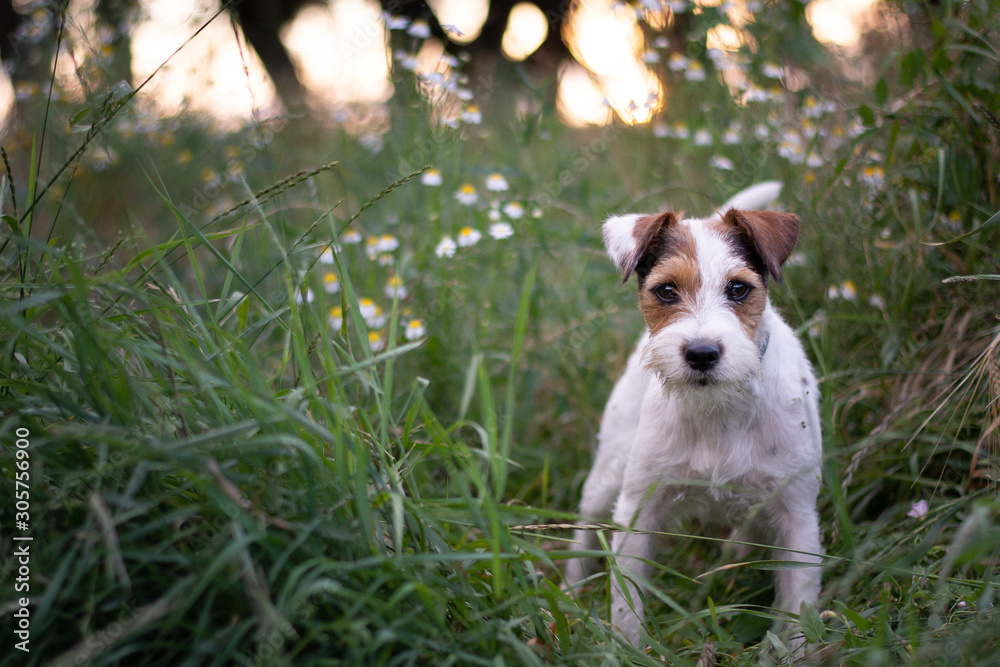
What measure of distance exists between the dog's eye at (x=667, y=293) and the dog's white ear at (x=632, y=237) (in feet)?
0.48

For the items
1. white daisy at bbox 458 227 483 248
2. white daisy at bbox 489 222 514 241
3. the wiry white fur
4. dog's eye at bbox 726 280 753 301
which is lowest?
dog's eye at bbox 726 280 753 301

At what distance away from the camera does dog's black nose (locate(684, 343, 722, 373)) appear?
234 centimetres

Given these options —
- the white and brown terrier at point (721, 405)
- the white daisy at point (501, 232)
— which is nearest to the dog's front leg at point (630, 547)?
the white and brown terrier at point (721, 405)

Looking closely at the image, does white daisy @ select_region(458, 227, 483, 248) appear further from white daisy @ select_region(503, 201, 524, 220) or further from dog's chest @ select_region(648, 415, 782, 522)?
dog's chest @ select_region(648, 415, 782, 522)

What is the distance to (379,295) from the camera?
405cm

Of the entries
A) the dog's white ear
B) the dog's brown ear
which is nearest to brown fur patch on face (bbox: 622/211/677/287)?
the dog's white ear

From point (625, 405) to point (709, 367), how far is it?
971mm

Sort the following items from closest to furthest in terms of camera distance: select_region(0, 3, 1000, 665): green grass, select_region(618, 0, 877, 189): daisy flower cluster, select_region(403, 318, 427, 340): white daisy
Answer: select_region(0, 3, 1000, 665): green grass
select_region(403, 318, 427, 340): white daisy
select_region(618, 0, 877, 189): daisy flower cluster

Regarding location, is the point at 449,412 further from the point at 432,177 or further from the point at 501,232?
the point at 432,177

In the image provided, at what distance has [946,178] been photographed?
3426mm

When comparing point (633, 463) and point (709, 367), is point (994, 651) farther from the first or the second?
point (633, 463)

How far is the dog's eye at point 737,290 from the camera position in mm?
2643

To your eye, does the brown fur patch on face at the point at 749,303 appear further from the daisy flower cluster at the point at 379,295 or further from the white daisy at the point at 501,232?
the daisy flower cluster at the point at 379,295

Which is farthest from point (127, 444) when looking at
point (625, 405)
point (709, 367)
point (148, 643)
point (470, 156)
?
point (470, 156)
